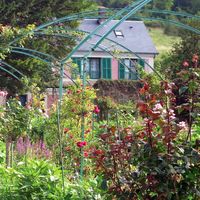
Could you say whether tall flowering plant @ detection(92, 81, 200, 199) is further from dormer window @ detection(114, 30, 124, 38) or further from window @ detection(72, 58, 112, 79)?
dormer window @ detection(114, 30, 124, 38)

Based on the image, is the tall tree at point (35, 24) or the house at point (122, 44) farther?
the house at point (122, 44)

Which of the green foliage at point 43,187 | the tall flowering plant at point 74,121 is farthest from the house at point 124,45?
the green foliage at point 43,187

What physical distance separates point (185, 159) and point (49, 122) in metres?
A: 3.77

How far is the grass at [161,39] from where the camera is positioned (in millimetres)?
72825

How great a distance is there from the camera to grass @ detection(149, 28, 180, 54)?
72.8m

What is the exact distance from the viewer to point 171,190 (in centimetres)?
544

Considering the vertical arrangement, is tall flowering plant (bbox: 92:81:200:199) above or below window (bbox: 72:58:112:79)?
above

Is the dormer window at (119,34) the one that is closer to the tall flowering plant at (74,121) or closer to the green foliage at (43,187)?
the tall flowering plant at (74,121)

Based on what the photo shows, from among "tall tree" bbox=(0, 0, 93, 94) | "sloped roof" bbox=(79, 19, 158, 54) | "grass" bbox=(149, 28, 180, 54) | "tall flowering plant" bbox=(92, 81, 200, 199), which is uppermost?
"tall flowering plant" bbox=(92, 81, 200, 199)

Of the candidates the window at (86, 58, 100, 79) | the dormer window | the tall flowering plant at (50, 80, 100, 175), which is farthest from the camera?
the dormer window

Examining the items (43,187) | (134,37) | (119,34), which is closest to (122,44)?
(119,34)

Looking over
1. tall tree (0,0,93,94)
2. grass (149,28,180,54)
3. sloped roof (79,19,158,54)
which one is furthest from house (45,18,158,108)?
→ grass (149,28,180,54)

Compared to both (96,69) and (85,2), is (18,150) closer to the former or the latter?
(85,2)

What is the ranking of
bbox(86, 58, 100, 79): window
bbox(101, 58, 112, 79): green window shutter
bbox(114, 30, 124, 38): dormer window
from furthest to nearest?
bbox(114, 30, 124, 38): dormer window, bbox(86, 58, 100, 79): window, bbox(101, 58, 112, 79): green window shutter
